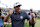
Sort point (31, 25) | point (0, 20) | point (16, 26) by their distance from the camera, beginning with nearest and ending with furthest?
point (16, 26) → point (0, 20) → point (31, 25)

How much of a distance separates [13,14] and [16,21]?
23 cm

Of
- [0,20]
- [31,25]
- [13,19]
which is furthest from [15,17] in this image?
[31,25]

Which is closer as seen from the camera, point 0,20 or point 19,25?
point 19,25

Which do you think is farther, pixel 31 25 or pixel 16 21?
pixel 31 25

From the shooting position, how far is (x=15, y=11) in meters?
3.37

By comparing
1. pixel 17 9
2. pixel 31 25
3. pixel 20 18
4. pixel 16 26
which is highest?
pixel 17 9

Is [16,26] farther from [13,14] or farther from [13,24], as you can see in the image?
[13,14]

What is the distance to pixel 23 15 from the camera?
328 cm

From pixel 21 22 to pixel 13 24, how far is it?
229 mm

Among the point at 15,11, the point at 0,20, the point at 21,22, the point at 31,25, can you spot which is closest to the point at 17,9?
the point at 15,11

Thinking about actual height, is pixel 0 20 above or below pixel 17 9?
below

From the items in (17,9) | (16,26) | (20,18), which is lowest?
(16,26)

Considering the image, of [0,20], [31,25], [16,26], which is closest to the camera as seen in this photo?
[16,26]

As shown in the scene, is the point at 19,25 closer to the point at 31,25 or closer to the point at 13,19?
the point at 13,19
